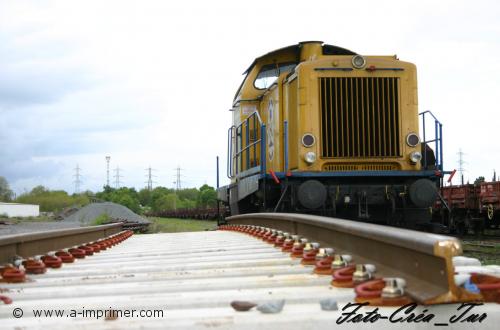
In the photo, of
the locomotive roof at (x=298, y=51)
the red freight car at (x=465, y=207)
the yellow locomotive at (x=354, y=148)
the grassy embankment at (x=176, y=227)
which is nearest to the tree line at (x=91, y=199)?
the grassy embankment at (x=176, y=227)

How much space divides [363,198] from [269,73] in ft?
11.3

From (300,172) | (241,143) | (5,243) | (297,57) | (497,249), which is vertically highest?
(297,57)

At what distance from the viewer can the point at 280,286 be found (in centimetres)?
263

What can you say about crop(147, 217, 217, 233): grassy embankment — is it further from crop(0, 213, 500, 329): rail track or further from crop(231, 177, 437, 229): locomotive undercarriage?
crop(0, 213, 500, 329): rail track

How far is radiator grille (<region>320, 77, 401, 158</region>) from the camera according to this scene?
7.77m

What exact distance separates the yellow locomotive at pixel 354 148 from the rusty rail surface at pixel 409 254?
382cm

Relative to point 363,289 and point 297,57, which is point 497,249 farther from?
point 363,289

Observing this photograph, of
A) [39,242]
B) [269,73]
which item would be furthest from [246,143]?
[39,242]

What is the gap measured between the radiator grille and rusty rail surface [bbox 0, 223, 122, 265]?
3463 millimetres

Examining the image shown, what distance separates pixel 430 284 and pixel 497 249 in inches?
352

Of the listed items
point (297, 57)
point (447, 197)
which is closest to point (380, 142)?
point (297, 57)

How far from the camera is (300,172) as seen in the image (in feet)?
24.5

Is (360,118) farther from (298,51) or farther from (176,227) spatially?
(176,227)

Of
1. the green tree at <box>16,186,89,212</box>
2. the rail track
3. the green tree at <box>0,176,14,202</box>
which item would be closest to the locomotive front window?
the rail track
